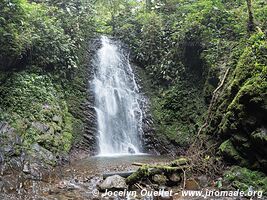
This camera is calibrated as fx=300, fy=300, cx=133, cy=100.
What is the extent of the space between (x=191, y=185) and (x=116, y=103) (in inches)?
268

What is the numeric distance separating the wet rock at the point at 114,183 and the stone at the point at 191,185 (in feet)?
4.45

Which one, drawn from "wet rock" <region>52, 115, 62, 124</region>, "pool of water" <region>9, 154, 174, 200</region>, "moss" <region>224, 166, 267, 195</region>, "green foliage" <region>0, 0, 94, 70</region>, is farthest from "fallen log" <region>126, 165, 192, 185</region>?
"green foliage" <region>0, 0, 94, 70</region>

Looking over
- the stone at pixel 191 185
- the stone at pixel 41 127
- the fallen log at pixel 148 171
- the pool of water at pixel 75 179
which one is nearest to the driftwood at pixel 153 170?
the fallen log at pixel 148 171

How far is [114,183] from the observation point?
6.54 meters

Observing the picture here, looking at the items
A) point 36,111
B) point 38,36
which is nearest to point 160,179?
point 36,111

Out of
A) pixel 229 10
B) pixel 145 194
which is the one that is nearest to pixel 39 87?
pixel 145 194

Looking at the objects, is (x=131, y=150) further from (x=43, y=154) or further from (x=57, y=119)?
(x=43, y=154)

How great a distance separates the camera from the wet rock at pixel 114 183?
21.1ft

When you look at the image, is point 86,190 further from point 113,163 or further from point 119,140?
point 119,140

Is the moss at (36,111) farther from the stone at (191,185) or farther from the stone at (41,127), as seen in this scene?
the stone at (191,185)

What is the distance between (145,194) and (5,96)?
17.9 ft

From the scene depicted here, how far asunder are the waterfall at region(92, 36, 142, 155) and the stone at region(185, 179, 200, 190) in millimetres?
4911

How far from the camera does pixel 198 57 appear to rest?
506 inches

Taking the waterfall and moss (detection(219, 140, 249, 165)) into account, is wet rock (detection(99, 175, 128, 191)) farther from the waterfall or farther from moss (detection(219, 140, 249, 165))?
the waterfall
